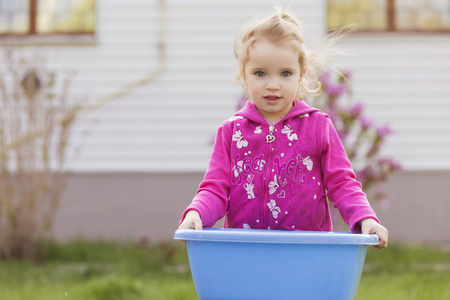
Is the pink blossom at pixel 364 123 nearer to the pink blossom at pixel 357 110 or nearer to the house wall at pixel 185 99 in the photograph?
the pink blossom at pixel 357 110

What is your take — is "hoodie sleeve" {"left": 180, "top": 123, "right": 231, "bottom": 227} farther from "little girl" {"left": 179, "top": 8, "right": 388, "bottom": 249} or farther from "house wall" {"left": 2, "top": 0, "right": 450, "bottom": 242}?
"house wall" {"left": 2, "top": 0, "right": 450, "bottom": 242}

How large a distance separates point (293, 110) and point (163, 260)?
306 cm

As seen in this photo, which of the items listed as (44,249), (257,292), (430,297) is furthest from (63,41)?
(257,292)

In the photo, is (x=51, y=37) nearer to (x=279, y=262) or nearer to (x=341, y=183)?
(x=341, y=183)

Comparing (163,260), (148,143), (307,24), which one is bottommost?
(163,260)

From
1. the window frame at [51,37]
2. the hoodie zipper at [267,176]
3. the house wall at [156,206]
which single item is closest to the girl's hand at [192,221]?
the hoodie zipper at [267,176]

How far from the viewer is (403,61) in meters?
6.82

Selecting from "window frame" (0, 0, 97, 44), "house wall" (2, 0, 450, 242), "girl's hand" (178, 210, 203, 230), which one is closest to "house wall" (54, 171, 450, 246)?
"house wall" (2, 0, 450, 242)

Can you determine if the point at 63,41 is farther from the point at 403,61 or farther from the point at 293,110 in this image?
the point at 293,110

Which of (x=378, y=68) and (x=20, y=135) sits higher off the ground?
(x=378, y=68)

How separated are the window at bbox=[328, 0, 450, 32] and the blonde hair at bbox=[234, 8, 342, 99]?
15.1ft

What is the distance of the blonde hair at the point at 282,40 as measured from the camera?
2.29 metres

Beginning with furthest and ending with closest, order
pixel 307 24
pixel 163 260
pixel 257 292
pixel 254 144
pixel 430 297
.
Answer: pixel 307 24, pixel 163 260, pixel 430 297, pixel 254 144, pixel 257 292

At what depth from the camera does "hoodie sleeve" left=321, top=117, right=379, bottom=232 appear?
217cm
